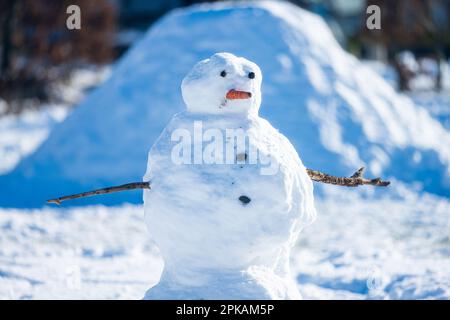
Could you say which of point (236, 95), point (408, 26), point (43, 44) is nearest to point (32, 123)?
point (43, 44)

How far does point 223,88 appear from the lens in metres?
3.40

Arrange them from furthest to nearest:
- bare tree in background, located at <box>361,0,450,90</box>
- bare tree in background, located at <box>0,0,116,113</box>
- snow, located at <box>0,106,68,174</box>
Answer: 1. bare tree in background, located at <box>361,0,450,90</box>
2. bare tree in background, located at <box>0,0,116,113</box>
3. snow, located at <box>0,106,68,174</box>

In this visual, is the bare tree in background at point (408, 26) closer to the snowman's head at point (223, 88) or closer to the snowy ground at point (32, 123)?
the snowy ground at point (32, 123)

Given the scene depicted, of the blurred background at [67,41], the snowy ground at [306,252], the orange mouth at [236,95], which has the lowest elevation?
the snowy ground at [306,252]

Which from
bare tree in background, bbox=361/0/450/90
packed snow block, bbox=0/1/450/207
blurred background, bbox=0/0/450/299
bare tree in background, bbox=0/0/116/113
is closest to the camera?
blurred background, bbox=0/0/450/299

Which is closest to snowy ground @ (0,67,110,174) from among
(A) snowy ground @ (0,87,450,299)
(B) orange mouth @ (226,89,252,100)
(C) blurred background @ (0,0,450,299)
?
(C) blurred background @ (0,0,450,299)

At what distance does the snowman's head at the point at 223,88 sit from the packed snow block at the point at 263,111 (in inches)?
175

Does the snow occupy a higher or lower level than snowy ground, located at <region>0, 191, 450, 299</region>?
higher

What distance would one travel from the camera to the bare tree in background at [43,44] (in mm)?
17953

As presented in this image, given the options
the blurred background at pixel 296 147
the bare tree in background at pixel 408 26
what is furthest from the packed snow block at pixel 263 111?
the bare tree in background at pixel 408 26

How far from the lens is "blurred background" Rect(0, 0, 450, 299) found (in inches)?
202

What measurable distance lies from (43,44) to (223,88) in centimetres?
1671

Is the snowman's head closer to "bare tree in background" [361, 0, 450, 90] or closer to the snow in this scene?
the snow
